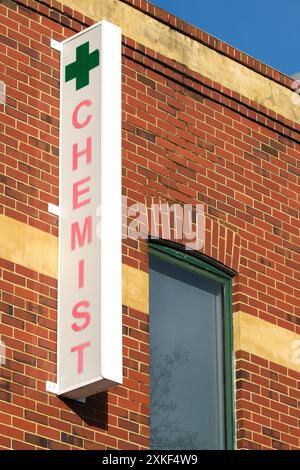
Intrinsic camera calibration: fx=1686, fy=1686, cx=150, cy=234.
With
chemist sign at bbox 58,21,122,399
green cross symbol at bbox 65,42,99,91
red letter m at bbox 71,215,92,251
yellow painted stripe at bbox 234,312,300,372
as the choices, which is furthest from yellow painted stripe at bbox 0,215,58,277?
yellow painted stripe at bbox 234,312,300,372

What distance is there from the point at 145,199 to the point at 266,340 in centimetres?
208

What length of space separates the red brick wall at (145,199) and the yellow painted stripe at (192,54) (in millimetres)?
133

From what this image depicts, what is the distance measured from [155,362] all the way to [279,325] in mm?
1907

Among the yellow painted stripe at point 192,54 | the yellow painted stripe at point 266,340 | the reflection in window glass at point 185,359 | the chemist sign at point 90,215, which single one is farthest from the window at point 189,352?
the yellow painted stripe at point 192,54

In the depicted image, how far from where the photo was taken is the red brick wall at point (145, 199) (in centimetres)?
1531

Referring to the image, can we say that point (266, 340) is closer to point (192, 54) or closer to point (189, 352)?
point (189, 352)

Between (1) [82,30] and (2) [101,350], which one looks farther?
(1) [82,30]

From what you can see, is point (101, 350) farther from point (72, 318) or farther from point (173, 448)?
point (173, 448)

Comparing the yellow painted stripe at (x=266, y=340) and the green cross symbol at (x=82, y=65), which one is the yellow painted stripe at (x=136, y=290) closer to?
the yellow painted stripe at (x=266, y=340)

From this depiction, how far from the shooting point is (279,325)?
59.4 ft

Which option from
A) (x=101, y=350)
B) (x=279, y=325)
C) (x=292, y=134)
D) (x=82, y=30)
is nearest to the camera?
(x=101, y=350)

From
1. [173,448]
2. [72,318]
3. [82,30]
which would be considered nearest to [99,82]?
[82,30]

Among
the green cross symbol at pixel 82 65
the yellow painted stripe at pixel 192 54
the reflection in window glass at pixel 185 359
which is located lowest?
the reflection in window glass at pixel 185 359

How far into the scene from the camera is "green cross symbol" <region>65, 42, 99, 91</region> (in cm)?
1617
